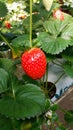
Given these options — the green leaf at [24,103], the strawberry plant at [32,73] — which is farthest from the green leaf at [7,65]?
the green leaf at [24,103]

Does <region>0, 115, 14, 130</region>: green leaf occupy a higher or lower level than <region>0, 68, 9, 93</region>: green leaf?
lower

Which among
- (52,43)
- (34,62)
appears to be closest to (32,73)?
(34,62)

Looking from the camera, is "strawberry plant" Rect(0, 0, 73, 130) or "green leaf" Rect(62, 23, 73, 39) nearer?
"strawberry plant" Rect(0, 0, 73, 130)

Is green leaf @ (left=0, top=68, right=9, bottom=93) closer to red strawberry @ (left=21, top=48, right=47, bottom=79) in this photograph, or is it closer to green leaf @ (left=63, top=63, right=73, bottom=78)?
red strawberry @ (left=21, top=48, right=47, bottom=79)

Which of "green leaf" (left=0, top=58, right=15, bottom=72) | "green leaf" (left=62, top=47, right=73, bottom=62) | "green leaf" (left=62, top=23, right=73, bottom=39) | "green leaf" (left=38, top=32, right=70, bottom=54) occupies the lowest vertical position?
"green leaf" (left=0, top=58, right=15, bottom=72)

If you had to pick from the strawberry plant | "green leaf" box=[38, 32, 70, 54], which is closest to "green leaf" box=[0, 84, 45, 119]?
the strawberry plant

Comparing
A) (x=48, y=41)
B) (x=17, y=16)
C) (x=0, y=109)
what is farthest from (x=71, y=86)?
(x=17, y=16)

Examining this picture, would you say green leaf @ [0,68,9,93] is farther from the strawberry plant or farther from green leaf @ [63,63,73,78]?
green leaf @ [63,63,73,78]
